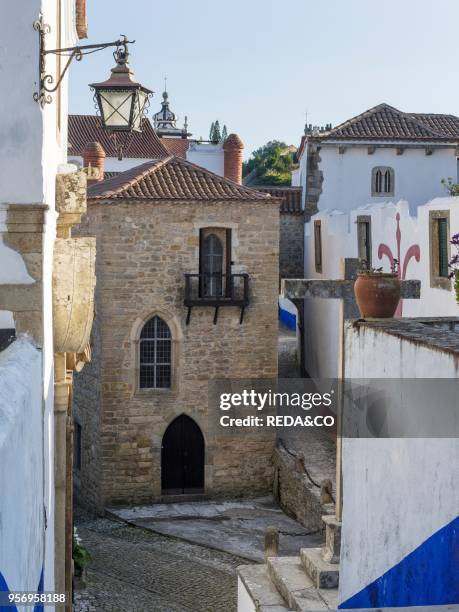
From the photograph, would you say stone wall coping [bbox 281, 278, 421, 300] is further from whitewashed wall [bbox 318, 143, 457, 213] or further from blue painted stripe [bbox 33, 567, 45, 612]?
whitewashed wall [bbox 318, 143, 457, 213]

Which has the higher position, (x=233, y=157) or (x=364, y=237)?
(x=233, y=157)

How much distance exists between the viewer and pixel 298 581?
10617mm

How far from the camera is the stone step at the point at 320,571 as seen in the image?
10352mm

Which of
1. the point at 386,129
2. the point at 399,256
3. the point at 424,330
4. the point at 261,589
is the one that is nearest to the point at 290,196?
the point at 386,129

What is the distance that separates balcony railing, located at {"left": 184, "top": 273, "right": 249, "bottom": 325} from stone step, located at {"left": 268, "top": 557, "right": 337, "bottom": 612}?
30.4 feet

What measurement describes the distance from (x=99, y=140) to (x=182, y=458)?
27390mm

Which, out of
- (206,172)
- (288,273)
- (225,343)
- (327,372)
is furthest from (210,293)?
(288,273)

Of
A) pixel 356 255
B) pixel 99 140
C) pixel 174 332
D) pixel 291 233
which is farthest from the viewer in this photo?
pixel 99 140

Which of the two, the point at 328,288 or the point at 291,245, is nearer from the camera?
the point at 328,288

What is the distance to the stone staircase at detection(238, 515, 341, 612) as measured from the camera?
10.1 metres

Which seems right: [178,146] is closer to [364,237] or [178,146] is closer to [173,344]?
[364,237]

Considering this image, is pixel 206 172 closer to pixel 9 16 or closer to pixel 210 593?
pixel 210 593

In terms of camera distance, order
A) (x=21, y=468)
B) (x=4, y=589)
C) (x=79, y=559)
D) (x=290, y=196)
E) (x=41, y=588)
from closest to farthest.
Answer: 1. (x=4, y=589)
2. (x=21, y=468)
3. (x=41, y=588)
4. (x=79, y=559)
5. (x=290, y=196)

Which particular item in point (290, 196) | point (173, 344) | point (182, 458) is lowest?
point (182, 458)
